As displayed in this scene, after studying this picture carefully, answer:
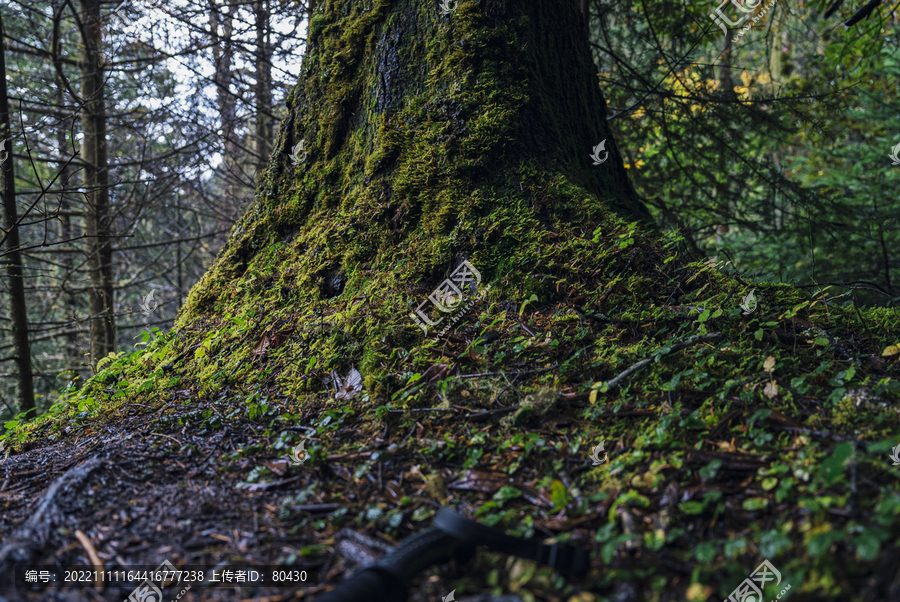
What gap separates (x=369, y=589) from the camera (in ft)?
4.83

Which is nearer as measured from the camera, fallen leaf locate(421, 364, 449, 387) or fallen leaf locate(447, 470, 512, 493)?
fallen leaf locate(447, 470, 512, 493)

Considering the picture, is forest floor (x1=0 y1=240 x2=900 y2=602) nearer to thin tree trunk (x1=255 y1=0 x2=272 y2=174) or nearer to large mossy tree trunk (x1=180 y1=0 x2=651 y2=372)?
large mossy tree trunk (x1=180 y1=0 x2=651 y2=372)

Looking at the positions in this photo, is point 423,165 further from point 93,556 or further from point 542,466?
point 93,556

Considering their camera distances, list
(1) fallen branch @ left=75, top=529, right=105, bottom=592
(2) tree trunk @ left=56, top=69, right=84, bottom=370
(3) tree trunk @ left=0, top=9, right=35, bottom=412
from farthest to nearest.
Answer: (2) tree trunk @ left=56, top=69, right=84, bottom=370
(3) tree trunk @ left=0, top=9, right=35, bottom=412
(1) fallen branch @ left=75, top=529, right=105, bottom=592

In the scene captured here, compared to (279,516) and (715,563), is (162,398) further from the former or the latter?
(715,563)

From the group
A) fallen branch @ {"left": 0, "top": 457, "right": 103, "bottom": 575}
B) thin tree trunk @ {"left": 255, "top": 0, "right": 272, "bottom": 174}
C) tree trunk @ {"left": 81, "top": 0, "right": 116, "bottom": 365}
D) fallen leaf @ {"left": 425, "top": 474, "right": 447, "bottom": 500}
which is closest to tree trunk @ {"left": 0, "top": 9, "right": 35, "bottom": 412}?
tree trunk @ {"left": 81, "top": 0, "right": 116, "bottom": 365}

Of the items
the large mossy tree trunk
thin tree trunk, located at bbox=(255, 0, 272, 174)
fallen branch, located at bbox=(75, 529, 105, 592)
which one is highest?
thin tree trunk, located at bbox=(255, 0, 272, 174)

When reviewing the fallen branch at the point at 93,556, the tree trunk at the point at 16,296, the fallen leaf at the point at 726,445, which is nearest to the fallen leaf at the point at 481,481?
the fallen leaf at the point at 726,445

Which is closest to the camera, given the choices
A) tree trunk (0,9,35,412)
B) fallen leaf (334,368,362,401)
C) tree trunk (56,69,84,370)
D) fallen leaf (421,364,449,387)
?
fallen leaf (421,364,449,387)

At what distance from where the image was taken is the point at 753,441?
1.95 metres

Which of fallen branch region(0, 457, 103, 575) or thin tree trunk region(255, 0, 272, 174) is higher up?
thin tree trunk region(255, 0, 272, 174)

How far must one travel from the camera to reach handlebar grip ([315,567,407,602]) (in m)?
1.44

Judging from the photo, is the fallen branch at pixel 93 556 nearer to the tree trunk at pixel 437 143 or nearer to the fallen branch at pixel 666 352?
the tree trunk at pixel 437 143

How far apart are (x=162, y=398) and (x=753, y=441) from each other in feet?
11.1
